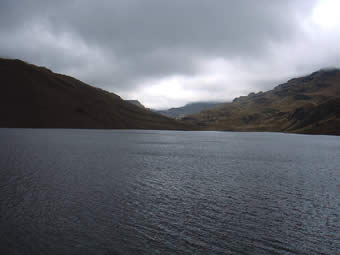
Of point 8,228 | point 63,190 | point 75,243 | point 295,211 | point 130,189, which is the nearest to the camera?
point 75,243

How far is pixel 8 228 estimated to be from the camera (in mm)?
21438

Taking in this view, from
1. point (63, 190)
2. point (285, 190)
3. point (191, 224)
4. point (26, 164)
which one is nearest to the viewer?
point (191, 224)

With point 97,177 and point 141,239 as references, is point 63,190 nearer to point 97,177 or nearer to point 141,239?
point 97,177

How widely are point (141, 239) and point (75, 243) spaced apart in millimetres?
4713

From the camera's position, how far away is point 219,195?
34.6 meters

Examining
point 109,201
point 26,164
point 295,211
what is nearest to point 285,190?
point 295,211

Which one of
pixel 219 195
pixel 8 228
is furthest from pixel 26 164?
pixel 219 195

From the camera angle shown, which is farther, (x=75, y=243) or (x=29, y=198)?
(x=29, y=198)

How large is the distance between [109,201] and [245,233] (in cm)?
1486

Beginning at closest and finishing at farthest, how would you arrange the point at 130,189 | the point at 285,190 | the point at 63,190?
the point at 63,190 → the point at 130,189 → the point at 285,190

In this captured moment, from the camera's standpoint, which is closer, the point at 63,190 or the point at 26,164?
the point at 63,190

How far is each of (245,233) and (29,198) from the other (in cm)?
2238

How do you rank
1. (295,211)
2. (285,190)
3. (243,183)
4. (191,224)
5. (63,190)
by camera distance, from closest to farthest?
(191,224), (295,211), (63,190), (285,190), (243,183)

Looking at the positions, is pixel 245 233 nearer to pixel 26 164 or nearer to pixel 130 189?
pixel 130 189
